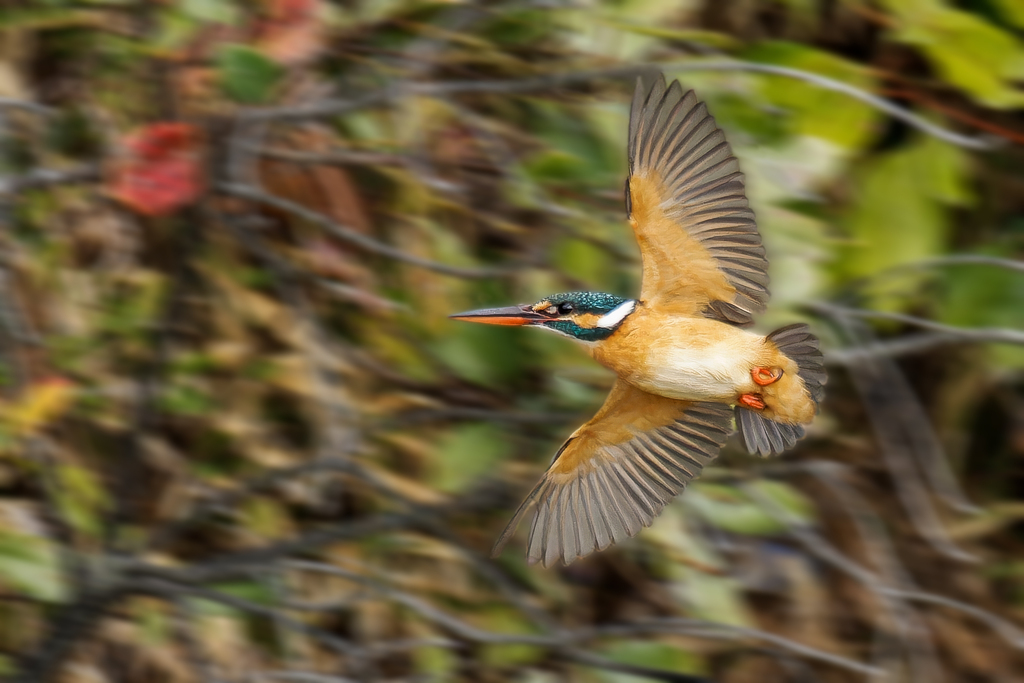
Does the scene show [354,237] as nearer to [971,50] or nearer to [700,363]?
[700,363]

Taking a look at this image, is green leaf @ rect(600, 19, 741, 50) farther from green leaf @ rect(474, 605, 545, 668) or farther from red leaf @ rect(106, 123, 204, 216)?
green leaf @ rect(474, 605, 545, 668)

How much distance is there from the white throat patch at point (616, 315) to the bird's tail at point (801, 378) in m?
0.24

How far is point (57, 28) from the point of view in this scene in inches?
123

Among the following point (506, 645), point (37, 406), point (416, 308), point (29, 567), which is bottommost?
point (506, 645)

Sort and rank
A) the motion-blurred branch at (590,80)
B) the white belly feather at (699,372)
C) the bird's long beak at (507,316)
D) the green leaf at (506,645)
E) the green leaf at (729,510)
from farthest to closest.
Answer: the green leaf at (506,645) → the green leaf at (729,510) → the motion-blurred branch at (590,80) → the bird's long beak at (507,316) → the white belly feather at (699,372)

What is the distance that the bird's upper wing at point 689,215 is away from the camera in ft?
6.95

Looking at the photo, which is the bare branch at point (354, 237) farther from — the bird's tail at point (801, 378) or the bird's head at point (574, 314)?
the bird's tail at point (801, 378)

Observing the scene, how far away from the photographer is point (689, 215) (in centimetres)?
217

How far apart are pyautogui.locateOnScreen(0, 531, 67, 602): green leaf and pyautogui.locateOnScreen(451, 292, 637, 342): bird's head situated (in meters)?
1.04

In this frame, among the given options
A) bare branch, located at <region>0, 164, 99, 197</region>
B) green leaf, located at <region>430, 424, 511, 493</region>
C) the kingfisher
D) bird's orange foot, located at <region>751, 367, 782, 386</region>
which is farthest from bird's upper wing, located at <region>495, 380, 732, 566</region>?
bare branch, located at <region>0, 164, 99, 197</region>

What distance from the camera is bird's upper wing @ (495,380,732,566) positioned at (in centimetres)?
223

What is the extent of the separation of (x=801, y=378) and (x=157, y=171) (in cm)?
134

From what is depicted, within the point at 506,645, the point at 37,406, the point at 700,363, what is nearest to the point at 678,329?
the point at 700,363

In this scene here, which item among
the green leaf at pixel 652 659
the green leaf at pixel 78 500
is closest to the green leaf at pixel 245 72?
the green leaf at pixel 78 500
